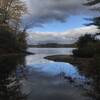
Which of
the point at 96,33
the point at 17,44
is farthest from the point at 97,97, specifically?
the point at 17,44

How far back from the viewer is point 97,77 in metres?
21.5

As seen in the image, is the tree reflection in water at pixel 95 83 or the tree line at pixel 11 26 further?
the tree line at pixel 11 26

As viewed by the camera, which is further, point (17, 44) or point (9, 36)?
point (17, 44)

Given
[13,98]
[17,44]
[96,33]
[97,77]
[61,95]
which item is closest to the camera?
[13,98]

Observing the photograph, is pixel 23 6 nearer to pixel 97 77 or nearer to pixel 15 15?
pixel 15 15

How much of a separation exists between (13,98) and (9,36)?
60.7m

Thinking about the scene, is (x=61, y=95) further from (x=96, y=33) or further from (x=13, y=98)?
(x=96, y=33)

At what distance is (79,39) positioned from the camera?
5744cm

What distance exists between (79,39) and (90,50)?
24.3 feet

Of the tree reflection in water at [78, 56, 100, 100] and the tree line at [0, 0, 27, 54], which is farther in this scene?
the tree line at [0, 0, 27, 54]

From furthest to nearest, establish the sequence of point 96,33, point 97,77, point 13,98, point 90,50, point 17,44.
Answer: point 17,44 → point 96,33 → point 90,50 → point 97,77 → point 13,98

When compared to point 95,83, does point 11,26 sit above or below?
above

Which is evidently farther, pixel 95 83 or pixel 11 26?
pixel 11 26

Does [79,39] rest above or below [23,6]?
→ below
